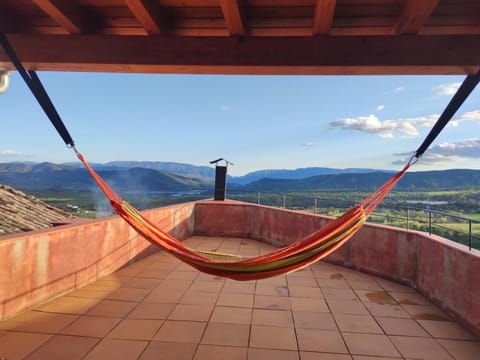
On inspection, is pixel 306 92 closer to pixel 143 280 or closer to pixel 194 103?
pixel 194 103

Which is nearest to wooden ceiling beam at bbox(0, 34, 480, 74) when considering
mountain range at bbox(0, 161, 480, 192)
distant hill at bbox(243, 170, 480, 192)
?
distant hill at bbox(243, 170, 480, 192)

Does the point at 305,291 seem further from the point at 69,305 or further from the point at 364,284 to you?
the point at 69,305

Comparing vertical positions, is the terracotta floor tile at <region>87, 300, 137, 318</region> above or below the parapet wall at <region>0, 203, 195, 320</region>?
below

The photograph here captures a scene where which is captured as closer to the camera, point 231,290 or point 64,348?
point 64,348

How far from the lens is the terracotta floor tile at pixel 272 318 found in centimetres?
215

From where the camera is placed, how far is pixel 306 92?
39.2ft

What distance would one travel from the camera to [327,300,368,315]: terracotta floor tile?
2377mm

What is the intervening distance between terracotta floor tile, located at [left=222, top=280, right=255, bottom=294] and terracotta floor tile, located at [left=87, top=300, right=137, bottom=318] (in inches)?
34.1

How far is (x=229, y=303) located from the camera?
251cm

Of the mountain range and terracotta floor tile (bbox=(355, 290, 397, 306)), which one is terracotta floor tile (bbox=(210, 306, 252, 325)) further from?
the mountain range

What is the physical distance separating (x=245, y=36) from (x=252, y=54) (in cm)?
12

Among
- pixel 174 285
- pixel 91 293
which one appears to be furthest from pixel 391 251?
pixel 91 293

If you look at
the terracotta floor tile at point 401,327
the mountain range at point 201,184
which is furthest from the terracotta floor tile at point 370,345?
the mountain range at point 201,184

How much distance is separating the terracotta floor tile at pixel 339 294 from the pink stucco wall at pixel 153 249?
2.16ft
